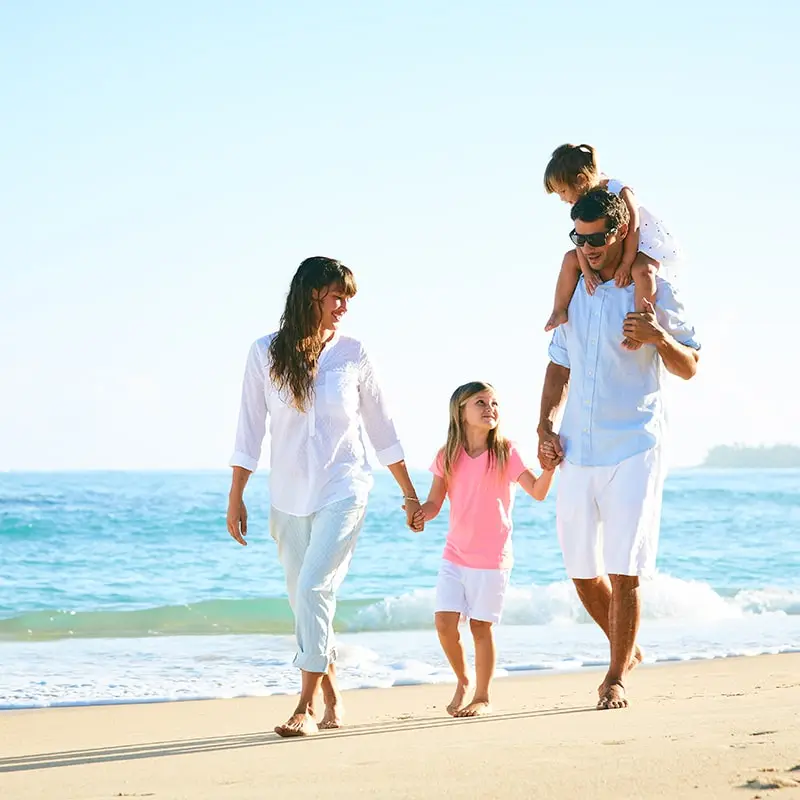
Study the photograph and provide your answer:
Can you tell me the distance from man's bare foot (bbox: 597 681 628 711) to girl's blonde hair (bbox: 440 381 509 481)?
1119 millimetres

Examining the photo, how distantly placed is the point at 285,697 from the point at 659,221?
3198 mm

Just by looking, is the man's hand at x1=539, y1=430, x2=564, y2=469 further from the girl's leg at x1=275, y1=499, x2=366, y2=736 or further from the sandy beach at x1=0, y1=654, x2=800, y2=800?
the sandy beach at x1=0, y1=654, x2=800, y2=800

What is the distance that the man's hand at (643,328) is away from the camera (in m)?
4.74

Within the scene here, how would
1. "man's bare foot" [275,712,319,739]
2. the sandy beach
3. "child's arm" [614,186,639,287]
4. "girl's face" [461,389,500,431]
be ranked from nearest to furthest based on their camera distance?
the sandy beach, "man's bare foot" [275,712,319,739], "child's arm" [614,186,639,287], "girl's face" [461,389,500,431]

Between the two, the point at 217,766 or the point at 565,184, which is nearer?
the point at 217,766

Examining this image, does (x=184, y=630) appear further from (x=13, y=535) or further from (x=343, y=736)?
(x=13, y=535)

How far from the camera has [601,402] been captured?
4902 millimetres

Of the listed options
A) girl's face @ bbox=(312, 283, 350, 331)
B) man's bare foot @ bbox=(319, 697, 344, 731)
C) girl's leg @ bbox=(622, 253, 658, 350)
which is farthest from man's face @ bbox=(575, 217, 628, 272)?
man's bare foot @ bbox=(319, 697, 344, 731)

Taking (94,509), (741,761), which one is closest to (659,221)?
(741,761)

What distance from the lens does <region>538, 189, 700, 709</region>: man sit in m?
4.80

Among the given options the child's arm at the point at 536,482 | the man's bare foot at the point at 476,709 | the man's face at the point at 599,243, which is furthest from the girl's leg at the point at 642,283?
the man's bare foot at the point at 476,709

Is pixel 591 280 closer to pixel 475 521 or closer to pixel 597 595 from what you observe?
pixel 475 521

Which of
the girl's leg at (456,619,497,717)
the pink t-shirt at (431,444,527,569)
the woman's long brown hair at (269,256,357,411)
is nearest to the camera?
the woman's long brown hair at (269,256,357,411)

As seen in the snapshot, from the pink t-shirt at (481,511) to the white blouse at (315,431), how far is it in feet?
2.20
